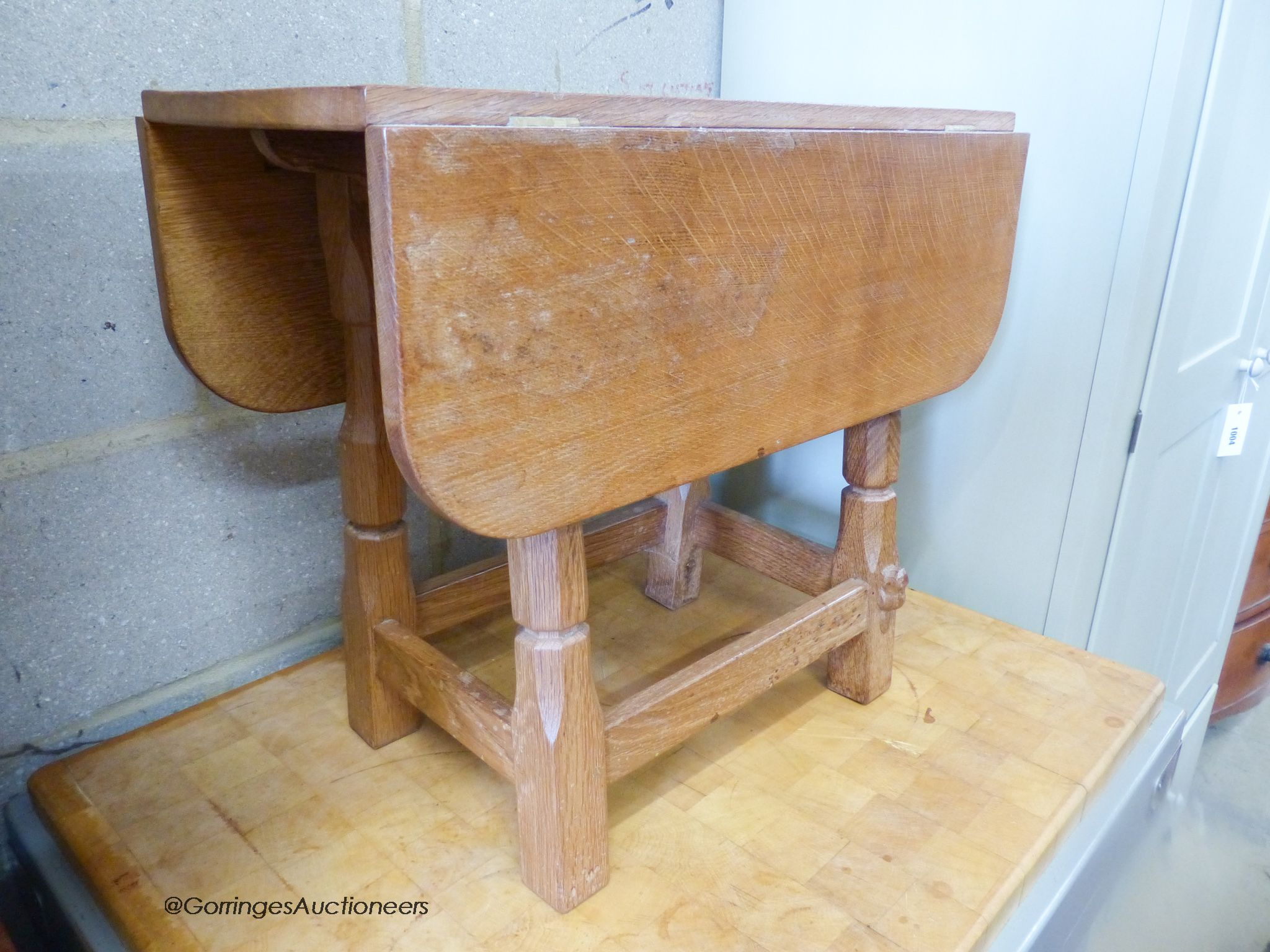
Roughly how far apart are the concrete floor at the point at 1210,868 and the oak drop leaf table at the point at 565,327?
1.28 feet

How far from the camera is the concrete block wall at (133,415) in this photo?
82 centimetres

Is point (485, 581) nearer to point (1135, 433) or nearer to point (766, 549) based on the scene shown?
point (766, 549)

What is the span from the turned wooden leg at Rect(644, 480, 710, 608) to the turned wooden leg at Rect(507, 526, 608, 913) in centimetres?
46

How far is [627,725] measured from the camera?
0.76 m

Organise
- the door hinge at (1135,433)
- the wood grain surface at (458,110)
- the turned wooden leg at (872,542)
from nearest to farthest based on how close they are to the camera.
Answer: the wood grain surface at (458,110) < the turned wooden leg at (872,542) < the door hinge at (1135,433)

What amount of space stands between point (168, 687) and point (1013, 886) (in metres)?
0.88

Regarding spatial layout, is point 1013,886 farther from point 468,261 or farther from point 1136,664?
point 1136,664

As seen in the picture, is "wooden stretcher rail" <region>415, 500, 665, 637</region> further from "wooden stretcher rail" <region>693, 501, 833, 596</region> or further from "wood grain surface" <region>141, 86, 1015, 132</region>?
"wood grain surface" <region>141, 86, 1015, 132</region>

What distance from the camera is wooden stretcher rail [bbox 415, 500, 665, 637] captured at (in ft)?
3.26

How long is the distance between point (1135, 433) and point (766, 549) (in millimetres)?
477

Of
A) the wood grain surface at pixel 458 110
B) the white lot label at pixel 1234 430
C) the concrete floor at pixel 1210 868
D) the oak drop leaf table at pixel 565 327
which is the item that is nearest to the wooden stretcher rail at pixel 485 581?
the oak drop leaf table at pixel 565 327

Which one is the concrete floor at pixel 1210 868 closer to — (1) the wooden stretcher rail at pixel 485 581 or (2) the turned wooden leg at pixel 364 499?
(1) the wooden stretcher rail at pixel 485 581

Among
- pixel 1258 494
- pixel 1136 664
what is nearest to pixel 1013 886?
pixel 1136 664

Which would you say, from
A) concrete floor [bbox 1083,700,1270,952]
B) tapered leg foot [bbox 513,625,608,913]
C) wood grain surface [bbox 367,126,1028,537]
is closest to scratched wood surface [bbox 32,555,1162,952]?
tapered leg foot [bbox 513,625,608,913]
